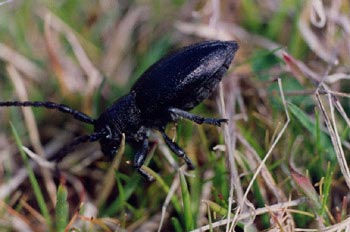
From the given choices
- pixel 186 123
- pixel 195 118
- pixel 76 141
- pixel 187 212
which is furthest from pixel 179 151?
pixel 76 141

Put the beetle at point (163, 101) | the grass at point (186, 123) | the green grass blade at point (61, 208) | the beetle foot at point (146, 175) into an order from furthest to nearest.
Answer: the beetle at point (163, 101)
the beetle foot at point (146, 175)
the grass at point (186, 123)
the green grass blade at point (61, 208)

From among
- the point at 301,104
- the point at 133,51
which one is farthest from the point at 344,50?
the point at 133,51

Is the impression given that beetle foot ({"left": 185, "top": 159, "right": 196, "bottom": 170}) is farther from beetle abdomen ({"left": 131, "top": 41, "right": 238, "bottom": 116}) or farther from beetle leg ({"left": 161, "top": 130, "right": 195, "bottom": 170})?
beetle abdomen ({"left": 131, "top": 41, "right": 238, "bottom": 116})

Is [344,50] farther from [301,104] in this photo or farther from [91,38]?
[91,38]

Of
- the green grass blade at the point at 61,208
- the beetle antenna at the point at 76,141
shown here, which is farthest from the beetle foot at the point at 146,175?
the green grass blade at the point at 61,208

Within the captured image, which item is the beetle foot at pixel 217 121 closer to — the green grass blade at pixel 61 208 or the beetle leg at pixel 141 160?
the beetle leg at pixel 141 160

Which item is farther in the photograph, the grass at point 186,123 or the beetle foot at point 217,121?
the beetle foot at point 217,121

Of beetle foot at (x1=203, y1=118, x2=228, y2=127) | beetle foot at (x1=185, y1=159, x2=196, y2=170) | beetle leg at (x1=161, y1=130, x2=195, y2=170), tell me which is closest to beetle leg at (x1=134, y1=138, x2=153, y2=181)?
beetle leg at (x1=161, y1=130, x2=195, y2=170)

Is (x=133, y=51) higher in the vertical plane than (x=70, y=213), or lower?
higher
